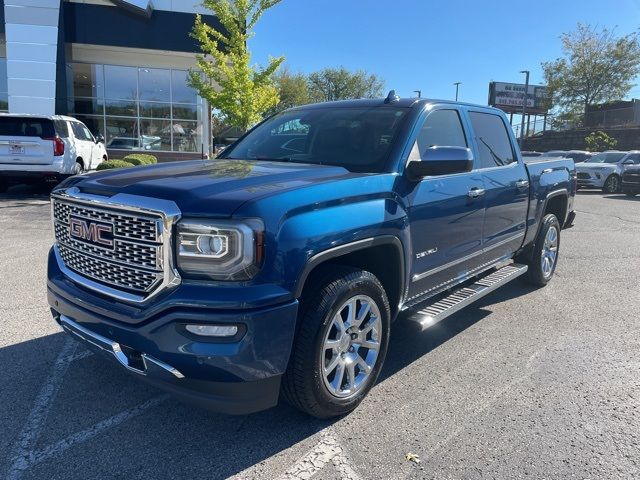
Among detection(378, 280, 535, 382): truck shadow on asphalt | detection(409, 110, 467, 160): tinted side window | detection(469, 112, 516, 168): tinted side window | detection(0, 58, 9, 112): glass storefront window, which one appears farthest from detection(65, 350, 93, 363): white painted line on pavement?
detection(0, 58, 9, 112): glass storefront window

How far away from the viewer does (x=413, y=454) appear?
2.74m

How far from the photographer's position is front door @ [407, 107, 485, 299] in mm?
3479

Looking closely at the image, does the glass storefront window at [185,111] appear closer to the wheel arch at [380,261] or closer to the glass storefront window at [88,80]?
the glass storefront window at [88,80]

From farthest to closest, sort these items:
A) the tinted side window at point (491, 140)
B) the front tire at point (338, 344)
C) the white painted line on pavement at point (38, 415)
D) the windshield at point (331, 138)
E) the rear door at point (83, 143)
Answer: the rear door at point (83, 143) → the tinted side window at point (491, 140) → the windshield at point (331, 138) → the front tire at point (338, 344) → the white painted line on pavement at point (38, 415)

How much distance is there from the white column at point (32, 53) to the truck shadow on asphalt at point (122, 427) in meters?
18.3

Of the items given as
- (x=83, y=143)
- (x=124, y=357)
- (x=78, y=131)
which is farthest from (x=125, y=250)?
(x=78, y=131)

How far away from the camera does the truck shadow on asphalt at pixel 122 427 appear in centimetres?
261

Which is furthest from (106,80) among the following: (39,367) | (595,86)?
(595,86)

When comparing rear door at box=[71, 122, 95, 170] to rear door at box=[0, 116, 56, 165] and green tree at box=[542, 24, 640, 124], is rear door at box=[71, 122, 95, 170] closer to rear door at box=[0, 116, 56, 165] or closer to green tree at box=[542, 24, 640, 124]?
rear door at box=[0, 116, 56, 165]

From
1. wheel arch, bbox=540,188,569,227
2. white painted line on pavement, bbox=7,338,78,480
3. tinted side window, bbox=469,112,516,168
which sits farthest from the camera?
wheel arch, bbox=540,188,569,227

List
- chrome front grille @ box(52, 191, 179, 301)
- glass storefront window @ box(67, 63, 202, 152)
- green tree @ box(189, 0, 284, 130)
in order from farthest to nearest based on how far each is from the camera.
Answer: glass storefront window @ box(67, 63, 202, 152), green tree @ box(189, 0, 284, 130), chrome front grille @ box(52, 191, 179, 301)

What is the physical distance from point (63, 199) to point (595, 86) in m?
50.9

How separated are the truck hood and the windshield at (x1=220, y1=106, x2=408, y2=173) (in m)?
0.28

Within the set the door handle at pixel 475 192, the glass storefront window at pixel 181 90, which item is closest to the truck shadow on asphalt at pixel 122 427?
the door handle at pixel 475 192
